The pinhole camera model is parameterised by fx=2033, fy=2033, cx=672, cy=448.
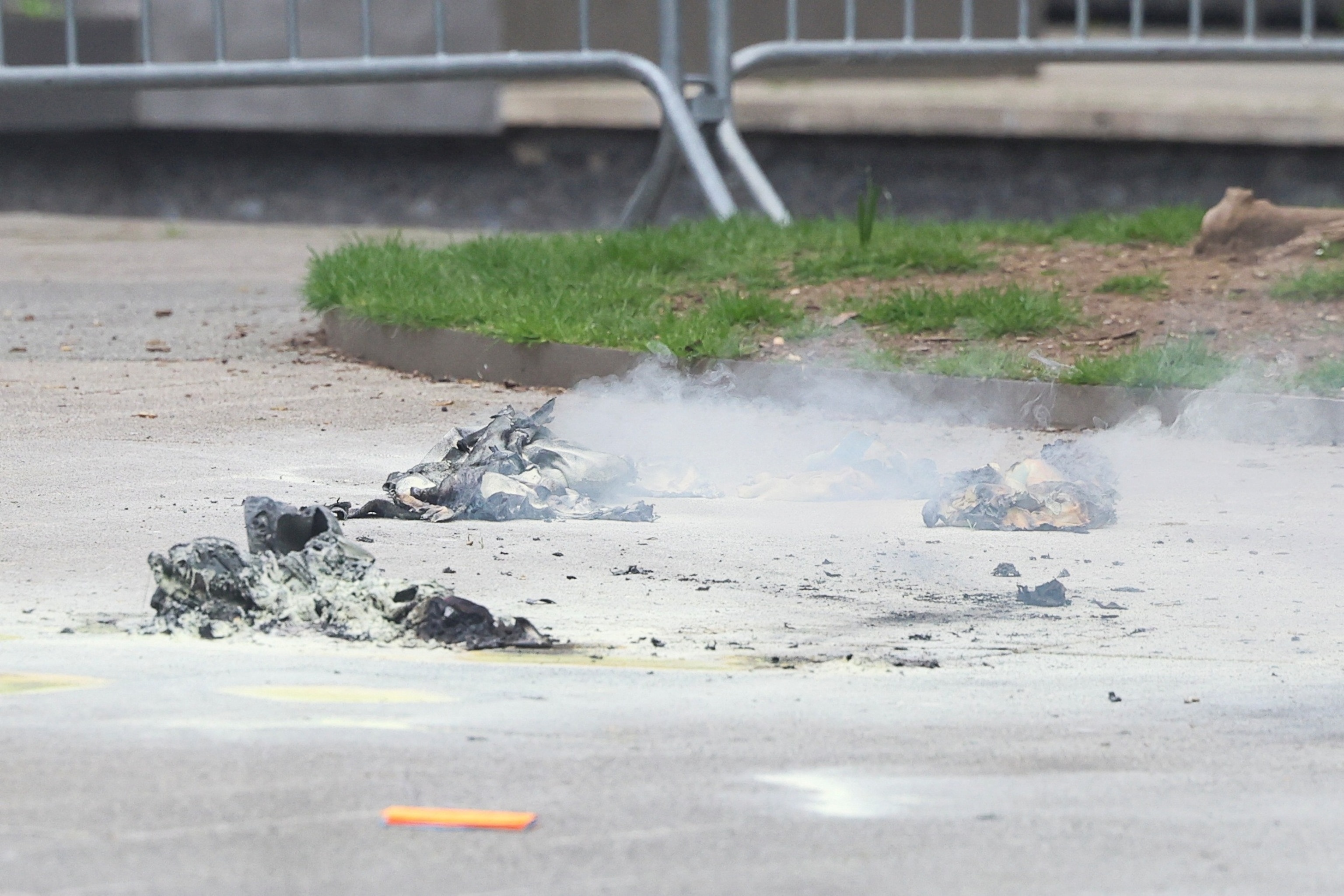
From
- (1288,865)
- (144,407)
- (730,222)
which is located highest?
(730,222)

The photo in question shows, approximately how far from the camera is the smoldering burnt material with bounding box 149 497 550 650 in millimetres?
3617

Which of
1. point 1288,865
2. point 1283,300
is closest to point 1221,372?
point 1283,300

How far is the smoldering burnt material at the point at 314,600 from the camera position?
3617 mm

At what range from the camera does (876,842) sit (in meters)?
2.67

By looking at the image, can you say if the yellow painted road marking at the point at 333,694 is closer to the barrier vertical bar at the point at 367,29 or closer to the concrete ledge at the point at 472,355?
the concrete ledge at the point at 472,355

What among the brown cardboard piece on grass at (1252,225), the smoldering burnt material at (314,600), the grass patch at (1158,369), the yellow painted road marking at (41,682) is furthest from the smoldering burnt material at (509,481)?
the brown cardboard piece on grass at (1252,225)

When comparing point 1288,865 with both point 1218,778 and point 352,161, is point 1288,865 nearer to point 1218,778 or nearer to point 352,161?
point 1218,778

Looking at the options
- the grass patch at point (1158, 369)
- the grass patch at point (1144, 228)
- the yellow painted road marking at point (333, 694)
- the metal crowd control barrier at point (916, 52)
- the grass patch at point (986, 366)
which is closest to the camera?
the yellow painted road marking at point (333, 694)

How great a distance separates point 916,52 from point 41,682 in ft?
22.8

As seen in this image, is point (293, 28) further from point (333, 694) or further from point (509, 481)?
point (333, 694)

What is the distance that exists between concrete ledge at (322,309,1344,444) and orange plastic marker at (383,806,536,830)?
3.60m

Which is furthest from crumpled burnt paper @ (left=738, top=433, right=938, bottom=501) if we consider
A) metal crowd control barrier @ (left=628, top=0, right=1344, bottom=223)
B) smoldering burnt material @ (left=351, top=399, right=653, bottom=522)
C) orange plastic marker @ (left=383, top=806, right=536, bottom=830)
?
metal crowd control barrier @ (left=628, top=0, right=1344, bottom=223)

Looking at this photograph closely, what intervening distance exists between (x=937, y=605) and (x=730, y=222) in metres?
4.71

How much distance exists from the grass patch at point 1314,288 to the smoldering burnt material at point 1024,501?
214cm
